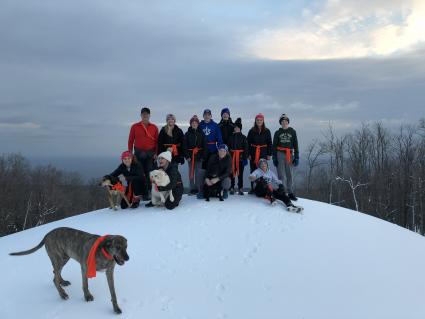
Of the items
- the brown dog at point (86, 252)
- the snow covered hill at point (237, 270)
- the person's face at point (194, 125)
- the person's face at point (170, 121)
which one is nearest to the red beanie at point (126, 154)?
the person's face at point (170, 121)

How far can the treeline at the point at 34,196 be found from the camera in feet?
111

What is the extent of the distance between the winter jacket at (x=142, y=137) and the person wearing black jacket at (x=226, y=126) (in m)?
2.02

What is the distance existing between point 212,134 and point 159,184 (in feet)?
7.26

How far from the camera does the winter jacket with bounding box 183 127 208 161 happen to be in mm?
9109

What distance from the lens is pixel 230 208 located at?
8328 millimetres

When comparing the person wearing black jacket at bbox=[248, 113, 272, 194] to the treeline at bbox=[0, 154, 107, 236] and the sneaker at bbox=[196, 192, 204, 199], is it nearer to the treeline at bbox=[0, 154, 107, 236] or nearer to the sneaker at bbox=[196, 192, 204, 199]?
the sneaker at bbox=[196, 192, 204, 199]

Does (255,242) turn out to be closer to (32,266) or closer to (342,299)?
(342,299)

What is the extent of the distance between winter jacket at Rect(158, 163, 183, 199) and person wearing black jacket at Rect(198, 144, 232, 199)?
770mm

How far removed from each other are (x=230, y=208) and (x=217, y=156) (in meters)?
1.47

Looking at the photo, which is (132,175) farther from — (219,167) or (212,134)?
(212,134)

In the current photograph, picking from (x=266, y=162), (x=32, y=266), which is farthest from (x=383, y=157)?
(x=32, y=266)

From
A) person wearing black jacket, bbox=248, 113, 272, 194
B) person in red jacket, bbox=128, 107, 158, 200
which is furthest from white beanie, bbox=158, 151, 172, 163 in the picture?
person wearing black jacket, bbox=248, 113, 272, 194

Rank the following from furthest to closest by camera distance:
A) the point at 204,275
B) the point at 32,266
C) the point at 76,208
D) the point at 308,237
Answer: the point at 76,208 < the point at 308,237 < the point at 32,266 < the point at 204,275

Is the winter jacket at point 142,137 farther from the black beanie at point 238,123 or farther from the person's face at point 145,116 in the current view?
the black beanie at point 238,123
